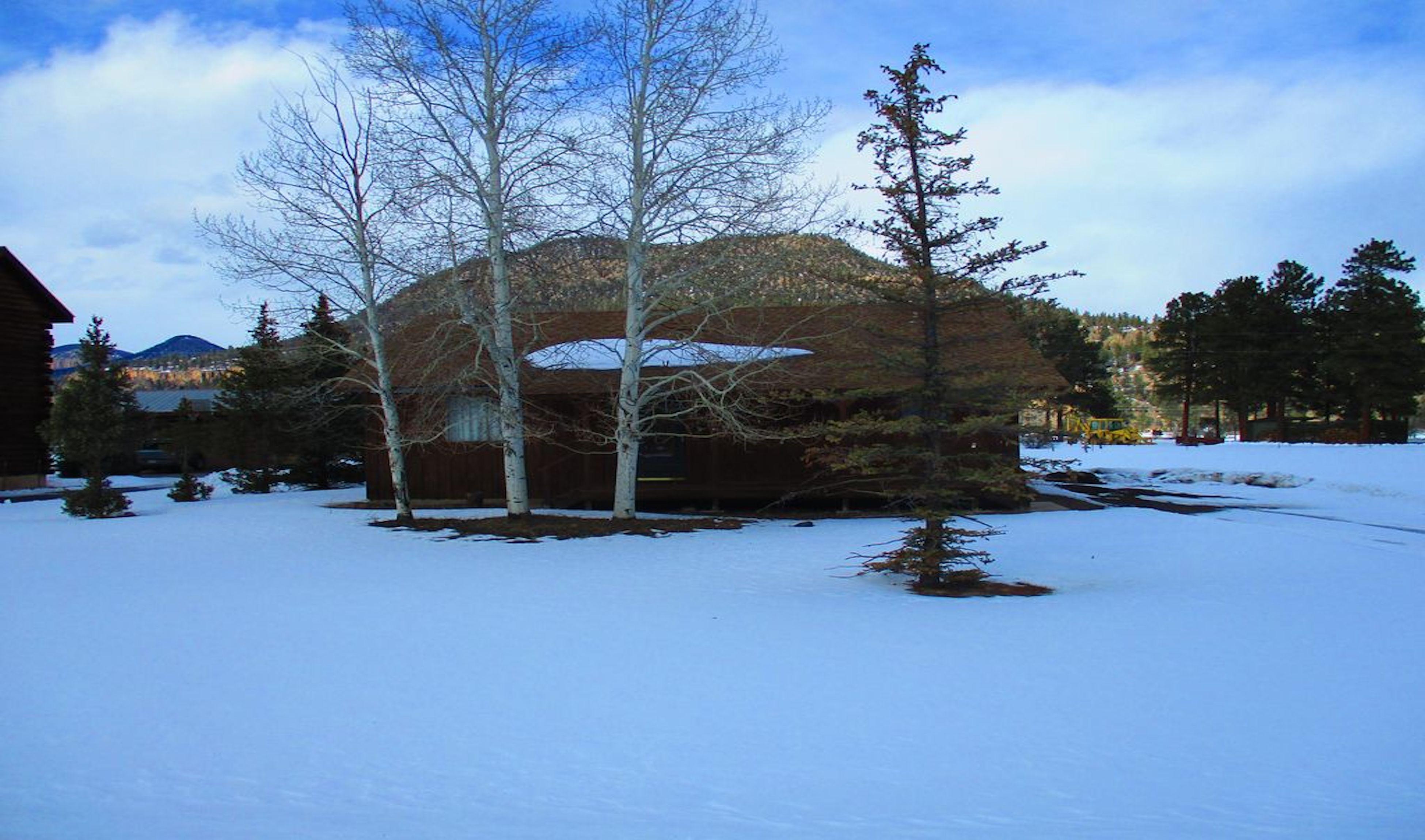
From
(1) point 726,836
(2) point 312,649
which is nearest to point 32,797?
(2) point 312,649

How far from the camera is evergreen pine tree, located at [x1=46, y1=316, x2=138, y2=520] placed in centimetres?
1911

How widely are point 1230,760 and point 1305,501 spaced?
1856 centimetres

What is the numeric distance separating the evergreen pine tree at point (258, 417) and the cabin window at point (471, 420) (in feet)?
21.8

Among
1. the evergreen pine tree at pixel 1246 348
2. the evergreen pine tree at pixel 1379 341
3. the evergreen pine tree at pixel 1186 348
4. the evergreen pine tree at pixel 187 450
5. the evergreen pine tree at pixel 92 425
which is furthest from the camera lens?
the evergreen pine tree at pixel 1186 348

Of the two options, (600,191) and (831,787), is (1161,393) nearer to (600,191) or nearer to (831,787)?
(600,191)

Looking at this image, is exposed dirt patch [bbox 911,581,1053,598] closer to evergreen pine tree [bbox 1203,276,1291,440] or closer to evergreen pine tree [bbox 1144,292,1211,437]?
evergreen pine tree [bbox 1203,276,1291,440]

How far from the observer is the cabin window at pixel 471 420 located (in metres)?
20.8

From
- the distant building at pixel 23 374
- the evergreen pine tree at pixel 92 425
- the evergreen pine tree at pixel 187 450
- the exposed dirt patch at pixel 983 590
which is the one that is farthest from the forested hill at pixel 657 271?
the distant building at pixel 23 374

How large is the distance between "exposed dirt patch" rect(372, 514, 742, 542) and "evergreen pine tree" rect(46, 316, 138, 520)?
21.2 ft

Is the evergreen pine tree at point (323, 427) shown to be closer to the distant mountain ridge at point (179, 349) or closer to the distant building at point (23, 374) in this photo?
the distant building at point (23, 374)

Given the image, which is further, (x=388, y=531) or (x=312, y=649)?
(x=388, y=531)

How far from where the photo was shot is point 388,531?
16.5 meters

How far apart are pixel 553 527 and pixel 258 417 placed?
1401 centimetres

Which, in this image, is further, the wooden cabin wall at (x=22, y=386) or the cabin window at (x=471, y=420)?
the wooden cabin wall at (x=22, y=386)
